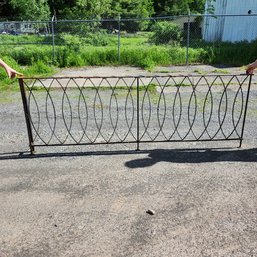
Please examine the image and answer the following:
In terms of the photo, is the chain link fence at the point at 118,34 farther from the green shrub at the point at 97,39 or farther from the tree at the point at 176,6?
the tree at the point at 176,6

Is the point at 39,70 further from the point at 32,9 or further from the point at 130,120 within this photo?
the point at 32,9

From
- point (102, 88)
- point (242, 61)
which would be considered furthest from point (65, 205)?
point (242, 61)

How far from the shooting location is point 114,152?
5.64 meters

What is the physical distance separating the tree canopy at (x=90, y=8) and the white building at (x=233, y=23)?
300cm

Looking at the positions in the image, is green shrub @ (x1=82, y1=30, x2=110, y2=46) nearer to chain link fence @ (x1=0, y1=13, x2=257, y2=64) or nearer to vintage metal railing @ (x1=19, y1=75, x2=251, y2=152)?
chain link fence @ (x1=0, y1=13, x2=257, y2=64)

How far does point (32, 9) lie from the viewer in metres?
30.4

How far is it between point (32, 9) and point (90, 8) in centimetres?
858

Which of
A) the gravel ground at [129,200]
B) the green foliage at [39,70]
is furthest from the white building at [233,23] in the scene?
the gravel ground at [129,200]

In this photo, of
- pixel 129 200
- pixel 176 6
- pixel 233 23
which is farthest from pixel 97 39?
pixel 176 6

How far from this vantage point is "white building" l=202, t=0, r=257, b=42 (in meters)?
17.1

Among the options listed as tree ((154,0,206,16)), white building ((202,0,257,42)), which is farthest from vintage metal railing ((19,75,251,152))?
tree ((154,0,206,16))

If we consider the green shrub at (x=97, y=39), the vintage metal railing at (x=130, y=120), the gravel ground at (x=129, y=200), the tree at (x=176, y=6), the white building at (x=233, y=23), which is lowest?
the gravel ground at (x=129, y=200)

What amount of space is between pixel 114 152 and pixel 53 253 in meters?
2.50

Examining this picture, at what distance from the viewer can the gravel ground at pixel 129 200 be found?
3.47 metres
